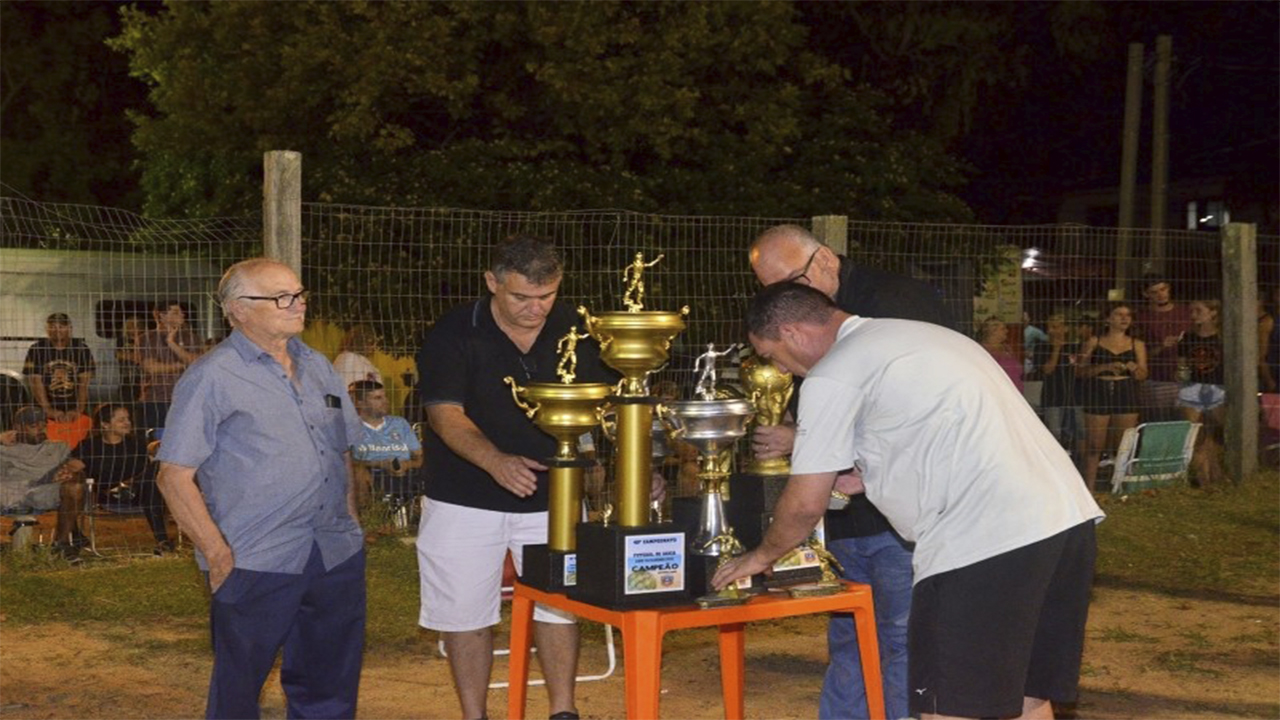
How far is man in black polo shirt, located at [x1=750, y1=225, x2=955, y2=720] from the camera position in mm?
4945

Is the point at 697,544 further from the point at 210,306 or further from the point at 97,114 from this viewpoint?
the point at 97,114

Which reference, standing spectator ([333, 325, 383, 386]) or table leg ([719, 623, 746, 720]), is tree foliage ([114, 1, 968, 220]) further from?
table leg ([719, 623, 746, 720])

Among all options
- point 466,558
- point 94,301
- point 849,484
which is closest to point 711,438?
point 849,484

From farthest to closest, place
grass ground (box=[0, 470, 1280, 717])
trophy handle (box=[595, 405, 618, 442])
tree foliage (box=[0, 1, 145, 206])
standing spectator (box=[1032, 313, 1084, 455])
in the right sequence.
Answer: tree foliage (box=[0, 1, 145, 206])
standing spectator (box=[1032, 313, 1084, 455])
grass ground (box=[0, 470, 1280, 717])
trophy handle (box=[595, 405, 618, 442])

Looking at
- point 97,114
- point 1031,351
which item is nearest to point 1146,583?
point 1031,351

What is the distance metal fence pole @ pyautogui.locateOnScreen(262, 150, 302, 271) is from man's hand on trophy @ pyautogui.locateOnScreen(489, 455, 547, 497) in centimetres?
349

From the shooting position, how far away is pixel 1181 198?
1494 inches

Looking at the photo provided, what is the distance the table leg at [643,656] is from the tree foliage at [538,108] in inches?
462

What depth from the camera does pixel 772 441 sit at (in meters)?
4.80

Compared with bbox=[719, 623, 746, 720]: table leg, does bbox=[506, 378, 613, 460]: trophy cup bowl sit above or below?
above

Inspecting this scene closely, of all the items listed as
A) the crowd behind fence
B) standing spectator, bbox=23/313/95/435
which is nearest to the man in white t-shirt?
the crowd behind fence

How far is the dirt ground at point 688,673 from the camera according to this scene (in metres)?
6.29

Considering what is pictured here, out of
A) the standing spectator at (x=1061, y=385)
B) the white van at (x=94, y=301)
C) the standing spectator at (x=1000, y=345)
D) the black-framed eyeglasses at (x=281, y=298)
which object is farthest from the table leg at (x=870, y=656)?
the standing spectator at (x=1061, y=385)

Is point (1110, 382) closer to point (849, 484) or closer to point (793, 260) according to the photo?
point (793, 260)
